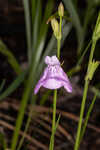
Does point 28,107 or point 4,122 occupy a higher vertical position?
point 28,107

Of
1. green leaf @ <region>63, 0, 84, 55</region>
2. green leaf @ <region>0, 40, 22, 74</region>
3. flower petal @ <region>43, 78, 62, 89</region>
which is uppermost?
green leaf @ <region>63, 0, 84, 55</region>

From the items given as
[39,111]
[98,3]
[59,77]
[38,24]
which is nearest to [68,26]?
[38,24]

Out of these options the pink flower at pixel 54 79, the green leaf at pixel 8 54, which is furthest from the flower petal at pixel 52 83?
the green leaf at pixel 8 54

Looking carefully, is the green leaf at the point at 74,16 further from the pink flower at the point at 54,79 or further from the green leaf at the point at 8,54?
the pink flower at the point at 54,79

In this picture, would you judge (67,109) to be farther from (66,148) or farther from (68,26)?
(68,26)

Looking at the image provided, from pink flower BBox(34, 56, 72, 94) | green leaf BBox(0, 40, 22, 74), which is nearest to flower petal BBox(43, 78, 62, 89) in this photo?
pink flower BBox(34, 56, 72, 94)

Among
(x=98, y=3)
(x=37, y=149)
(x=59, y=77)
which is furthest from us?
(x=98, y=3)

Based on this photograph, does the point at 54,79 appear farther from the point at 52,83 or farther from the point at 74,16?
the point at 74,16

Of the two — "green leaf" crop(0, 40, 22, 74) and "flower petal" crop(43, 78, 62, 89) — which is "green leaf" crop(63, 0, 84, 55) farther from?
"flower petal" crop(43, 78, 62, 89)
